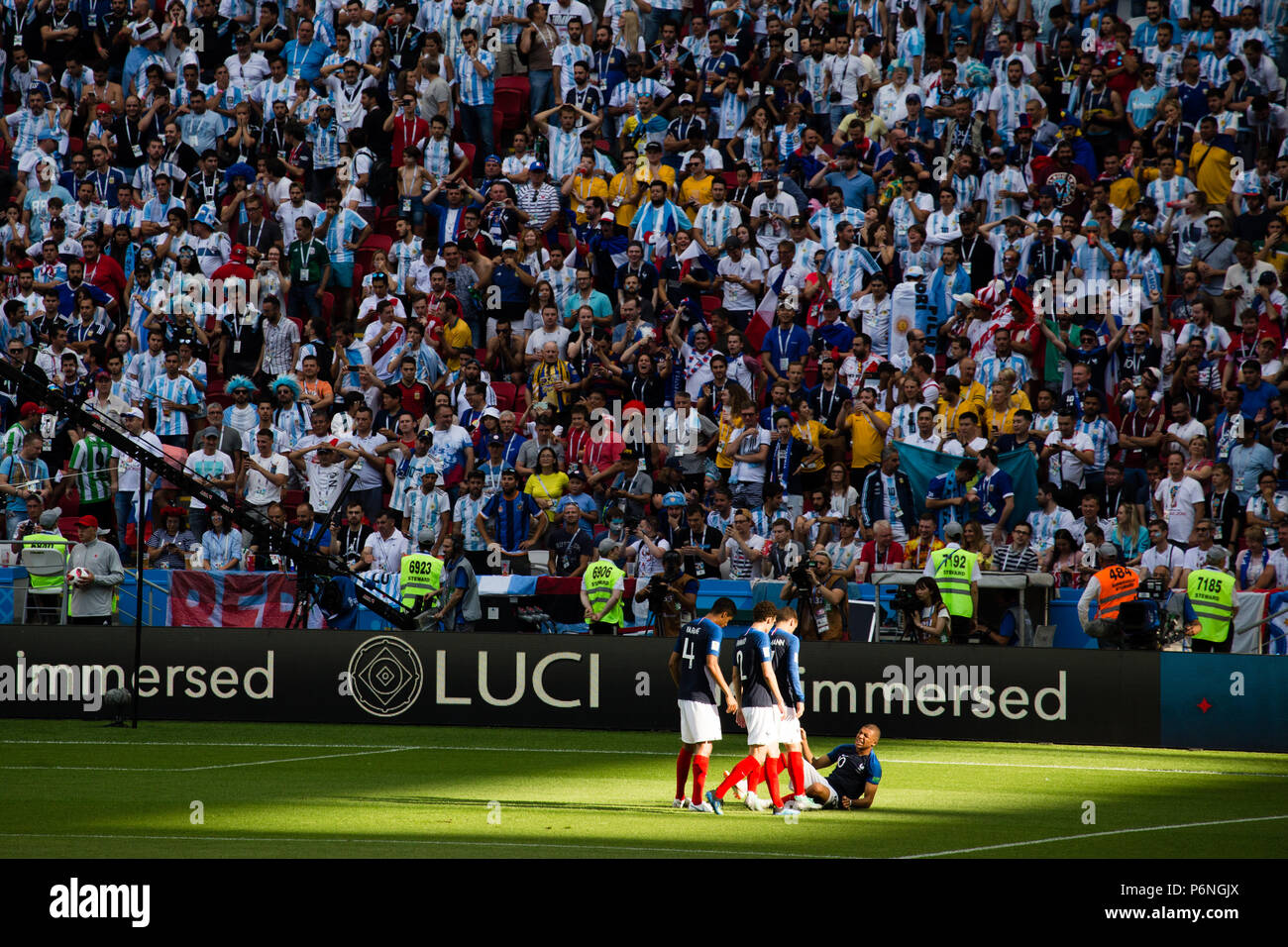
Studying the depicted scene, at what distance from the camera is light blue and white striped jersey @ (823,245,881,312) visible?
26.3 meters

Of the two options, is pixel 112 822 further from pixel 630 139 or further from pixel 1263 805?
pixel 630 139

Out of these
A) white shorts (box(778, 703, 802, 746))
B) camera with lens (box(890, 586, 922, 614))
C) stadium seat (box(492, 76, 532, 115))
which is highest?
stadium seat (box(492, 76, 532, 115))

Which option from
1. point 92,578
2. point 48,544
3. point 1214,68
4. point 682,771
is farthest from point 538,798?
point 1214,68

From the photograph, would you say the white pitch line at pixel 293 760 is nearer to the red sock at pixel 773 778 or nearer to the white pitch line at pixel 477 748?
the white pitch line at pixel 477 748

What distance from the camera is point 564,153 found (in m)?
29.5

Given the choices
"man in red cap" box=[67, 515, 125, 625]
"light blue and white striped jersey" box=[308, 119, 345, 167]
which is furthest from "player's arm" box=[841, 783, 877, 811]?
"light blue and white striped jersey" box=[308, 119, 345, 167]

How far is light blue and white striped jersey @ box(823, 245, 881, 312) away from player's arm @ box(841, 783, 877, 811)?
12.0 meters

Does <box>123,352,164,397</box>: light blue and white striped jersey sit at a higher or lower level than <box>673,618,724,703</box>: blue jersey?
higher

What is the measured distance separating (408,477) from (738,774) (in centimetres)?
1098

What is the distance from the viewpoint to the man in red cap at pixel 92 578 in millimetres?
23047

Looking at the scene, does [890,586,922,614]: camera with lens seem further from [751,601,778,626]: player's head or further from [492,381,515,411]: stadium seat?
[492,381,515,411]: stadium seat

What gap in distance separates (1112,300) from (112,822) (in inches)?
A: 644

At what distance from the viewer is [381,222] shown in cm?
2986

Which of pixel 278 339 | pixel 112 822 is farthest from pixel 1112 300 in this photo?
pixel 112 822
